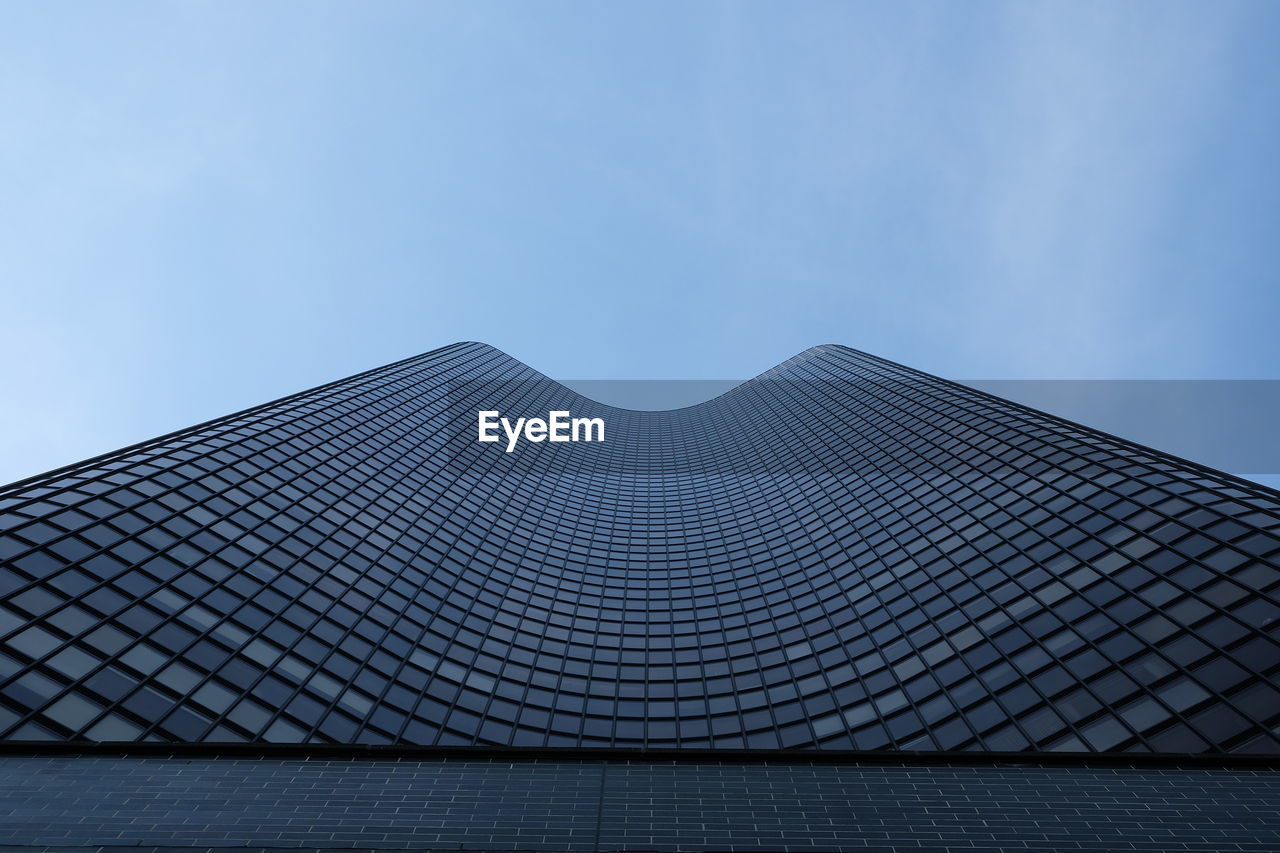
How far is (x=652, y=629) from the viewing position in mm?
48781

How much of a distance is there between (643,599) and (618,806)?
33.4 metres

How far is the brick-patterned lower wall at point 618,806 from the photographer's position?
17734 millimetres

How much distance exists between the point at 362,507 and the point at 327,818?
115 feet

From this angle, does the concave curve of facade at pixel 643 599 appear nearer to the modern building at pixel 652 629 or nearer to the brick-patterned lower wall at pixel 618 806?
the modern building at pixel 652 629

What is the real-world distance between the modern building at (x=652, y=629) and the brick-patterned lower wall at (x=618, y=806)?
0.14 meters

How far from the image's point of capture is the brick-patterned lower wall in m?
17.7

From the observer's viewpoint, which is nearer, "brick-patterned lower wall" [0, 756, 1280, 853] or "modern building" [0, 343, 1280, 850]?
"brick-patterned lower wall" [0, 756, 1280, 853]

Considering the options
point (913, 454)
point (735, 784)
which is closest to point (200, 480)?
point (735, 784)

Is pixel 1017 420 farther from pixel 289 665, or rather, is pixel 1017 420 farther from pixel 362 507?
pixel 289 665

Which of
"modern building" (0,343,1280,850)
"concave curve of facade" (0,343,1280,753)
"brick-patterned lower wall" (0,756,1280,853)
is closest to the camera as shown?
"brick-patterned lower wall" (0,756,1280,853)

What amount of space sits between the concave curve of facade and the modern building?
0.19 metres

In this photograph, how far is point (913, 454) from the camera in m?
60.4

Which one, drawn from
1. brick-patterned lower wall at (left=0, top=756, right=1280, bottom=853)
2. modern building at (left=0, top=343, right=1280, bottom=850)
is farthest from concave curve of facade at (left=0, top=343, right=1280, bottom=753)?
brick-patterned lower wall at (left=0, top=756, right=1280, bottom=853)

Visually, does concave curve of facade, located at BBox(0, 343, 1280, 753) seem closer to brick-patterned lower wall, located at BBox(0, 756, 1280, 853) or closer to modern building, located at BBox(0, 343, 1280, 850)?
modern building, located at BBox(0, 343, 1280, 850)
